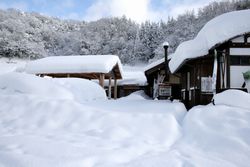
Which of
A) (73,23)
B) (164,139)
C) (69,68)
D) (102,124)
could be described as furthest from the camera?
(73,23)

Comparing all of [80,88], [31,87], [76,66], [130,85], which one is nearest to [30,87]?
[31,87]

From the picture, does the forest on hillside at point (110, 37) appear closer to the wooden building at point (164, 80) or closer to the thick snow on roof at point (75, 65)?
the wooden building at point (164, 80)

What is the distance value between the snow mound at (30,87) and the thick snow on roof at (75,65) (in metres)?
9.58

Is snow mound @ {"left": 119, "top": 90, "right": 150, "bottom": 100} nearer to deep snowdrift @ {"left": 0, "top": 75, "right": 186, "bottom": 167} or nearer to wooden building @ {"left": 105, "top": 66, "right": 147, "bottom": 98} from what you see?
wooden building @ {"left": 105, "top": 66, "right": 147, "bottom": 98}

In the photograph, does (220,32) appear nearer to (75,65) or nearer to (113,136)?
(113,136)

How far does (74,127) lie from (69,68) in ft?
47.4

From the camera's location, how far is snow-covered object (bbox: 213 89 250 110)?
8.06 m

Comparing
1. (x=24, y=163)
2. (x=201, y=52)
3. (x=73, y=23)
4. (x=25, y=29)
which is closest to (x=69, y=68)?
(x=201, y=52)

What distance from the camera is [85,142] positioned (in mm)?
5020

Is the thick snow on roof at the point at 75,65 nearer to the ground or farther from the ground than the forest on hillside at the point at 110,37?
nearer to the ground

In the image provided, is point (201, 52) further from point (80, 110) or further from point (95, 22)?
point (95, 22)

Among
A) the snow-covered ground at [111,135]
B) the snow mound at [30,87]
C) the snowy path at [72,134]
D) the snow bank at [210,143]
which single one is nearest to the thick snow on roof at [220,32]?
the snow-covered ground at [111,135]

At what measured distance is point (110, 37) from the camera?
183 ft

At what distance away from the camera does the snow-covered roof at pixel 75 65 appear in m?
19.4
